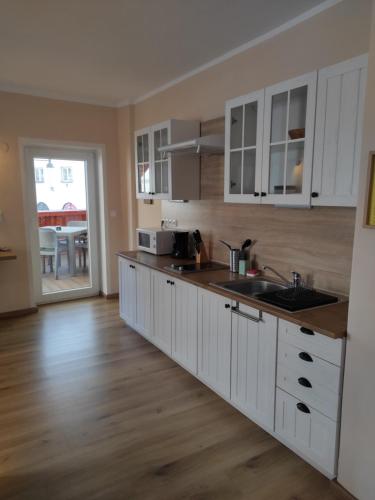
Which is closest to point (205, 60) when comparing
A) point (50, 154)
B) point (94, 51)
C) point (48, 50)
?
point (94, 51)

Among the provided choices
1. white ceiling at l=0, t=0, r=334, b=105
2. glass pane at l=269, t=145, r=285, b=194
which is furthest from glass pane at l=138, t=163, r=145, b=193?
glass pane at l=269, t=145, r=285, b=194

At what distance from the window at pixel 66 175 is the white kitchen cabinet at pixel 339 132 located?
12.5ft

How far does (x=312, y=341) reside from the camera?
190cm

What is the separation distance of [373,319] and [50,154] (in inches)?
176

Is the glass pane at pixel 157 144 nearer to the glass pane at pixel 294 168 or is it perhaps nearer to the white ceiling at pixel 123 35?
the white ceiling at pixel 123 35

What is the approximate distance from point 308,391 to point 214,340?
847 millimetres

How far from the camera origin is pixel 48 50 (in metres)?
3.18

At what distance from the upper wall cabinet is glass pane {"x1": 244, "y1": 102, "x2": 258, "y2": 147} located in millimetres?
1038

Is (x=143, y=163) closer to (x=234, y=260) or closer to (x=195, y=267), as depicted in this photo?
(x=195, y=267)

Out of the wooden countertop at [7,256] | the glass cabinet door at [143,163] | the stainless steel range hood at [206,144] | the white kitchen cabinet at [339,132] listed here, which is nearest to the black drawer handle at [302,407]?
the white kitchen cabinet at [339,132]

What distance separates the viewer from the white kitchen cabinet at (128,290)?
3863 millimetres

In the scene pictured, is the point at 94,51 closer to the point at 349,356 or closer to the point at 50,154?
the point at 50,154

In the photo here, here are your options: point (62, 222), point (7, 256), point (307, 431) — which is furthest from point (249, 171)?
point (62, 222)

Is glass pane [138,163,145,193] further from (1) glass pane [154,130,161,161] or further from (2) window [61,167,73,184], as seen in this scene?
(2) window [61,167,73,184]
